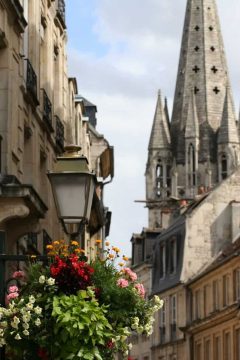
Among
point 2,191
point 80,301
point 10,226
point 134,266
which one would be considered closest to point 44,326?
point 80,301

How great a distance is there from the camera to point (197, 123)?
5861 inches

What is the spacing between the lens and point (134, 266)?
77125 mm

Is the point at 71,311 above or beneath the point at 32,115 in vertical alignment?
beneath

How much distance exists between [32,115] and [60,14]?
292 inches

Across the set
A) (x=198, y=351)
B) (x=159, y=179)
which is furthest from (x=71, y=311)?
(x=159, y=179)

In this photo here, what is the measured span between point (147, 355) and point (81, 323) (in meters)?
62.3

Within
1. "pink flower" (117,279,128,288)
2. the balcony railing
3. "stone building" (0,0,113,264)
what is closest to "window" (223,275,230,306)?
"stone building" (0,0,113,264)

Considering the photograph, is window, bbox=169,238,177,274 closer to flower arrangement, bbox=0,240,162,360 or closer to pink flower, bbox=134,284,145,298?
pink flower, bbox=134,284,145,298

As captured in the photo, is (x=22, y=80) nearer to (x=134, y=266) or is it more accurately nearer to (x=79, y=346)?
(x=79, y=346)

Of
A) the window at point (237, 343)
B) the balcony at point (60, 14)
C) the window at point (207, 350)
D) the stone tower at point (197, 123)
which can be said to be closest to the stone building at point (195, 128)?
the stone tower at point (197, 123)

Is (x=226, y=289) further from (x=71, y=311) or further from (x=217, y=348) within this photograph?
(x=71, y=311)

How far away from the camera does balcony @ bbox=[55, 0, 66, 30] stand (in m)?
31.8

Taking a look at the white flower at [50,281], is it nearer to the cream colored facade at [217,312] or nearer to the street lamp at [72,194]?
the street lamp at [72,194]

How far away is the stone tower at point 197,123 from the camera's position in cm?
14562
